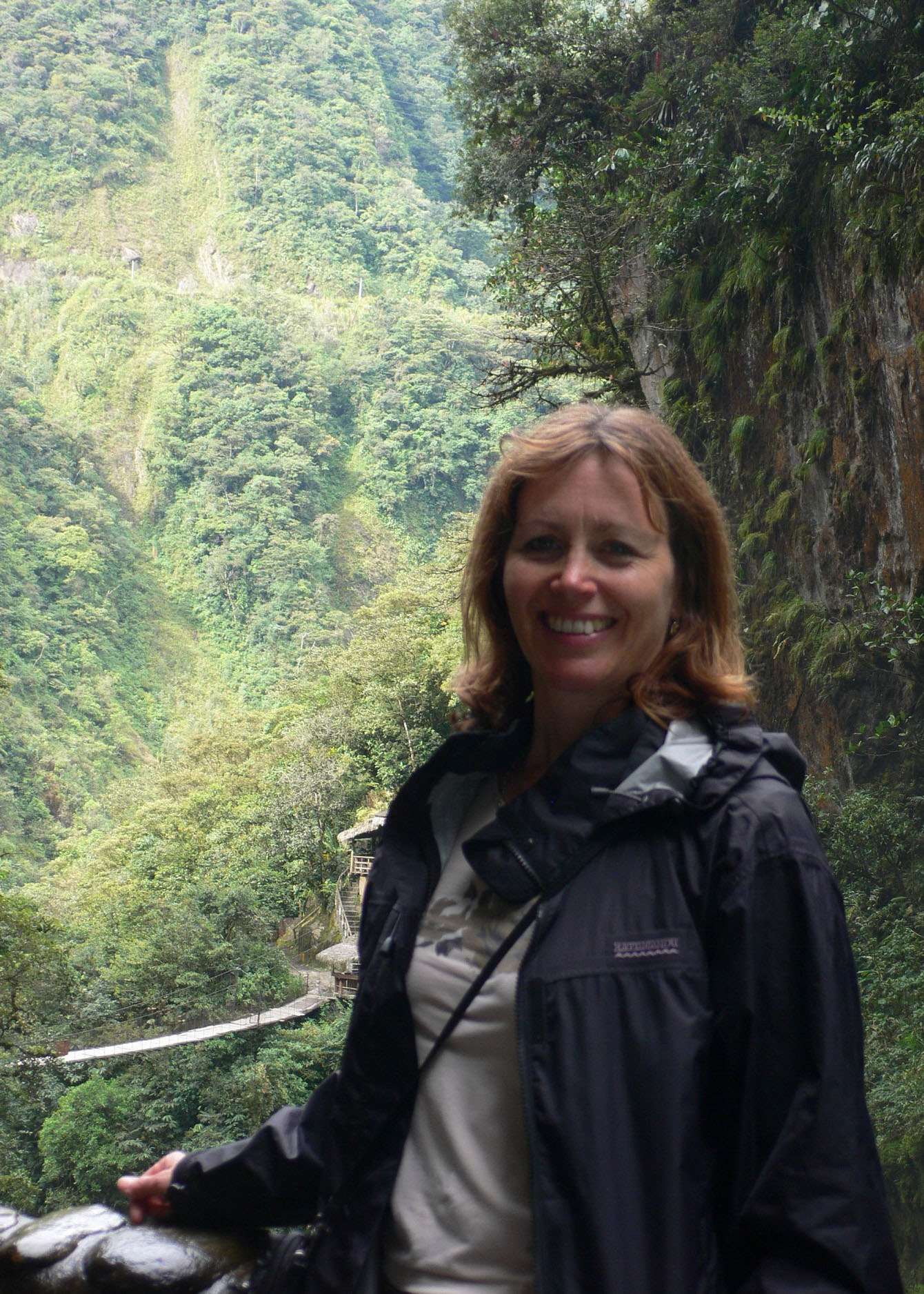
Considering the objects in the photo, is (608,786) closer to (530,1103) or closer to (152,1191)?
(530,1103)

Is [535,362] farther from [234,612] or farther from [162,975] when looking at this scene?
[234,612]

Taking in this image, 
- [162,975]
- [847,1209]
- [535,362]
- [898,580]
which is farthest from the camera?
[162,975]

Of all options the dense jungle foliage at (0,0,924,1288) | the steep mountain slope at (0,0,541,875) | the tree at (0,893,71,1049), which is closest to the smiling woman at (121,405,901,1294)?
the dense jungle foliage at (0,0,924,1288)

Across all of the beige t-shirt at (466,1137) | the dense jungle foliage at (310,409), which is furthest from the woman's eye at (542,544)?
the dense jungle foliage at (310,409)

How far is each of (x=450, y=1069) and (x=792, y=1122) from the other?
0.30 m

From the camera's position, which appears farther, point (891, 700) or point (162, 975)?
point (162, 975)

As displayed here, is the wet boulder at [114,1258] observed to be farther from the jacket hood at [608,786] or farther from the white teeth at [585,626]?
the white teeth at [585,626]

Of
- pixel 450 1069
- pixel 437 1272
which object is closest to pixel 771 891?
pixel 450 1069

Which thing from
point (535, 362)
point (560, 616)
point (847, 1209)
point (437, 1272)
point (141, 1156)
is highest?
point (535, 362)

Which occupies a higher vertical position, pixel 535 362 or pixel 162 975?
pixel 535 362

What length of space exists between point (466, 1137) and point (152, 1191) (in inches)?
21.8

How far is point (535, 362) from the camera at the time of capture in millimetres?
9469

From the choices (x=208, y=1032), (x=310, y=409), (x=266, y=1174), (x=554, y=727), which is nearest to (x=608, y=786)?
(x=554, y=727)

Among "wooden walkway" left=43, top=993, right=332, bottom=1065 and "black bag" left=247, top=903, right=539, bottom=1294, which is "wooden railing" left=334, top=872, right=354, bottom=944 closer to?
"wooden walkway" left=43, top=993, right=332, bottom=1065
